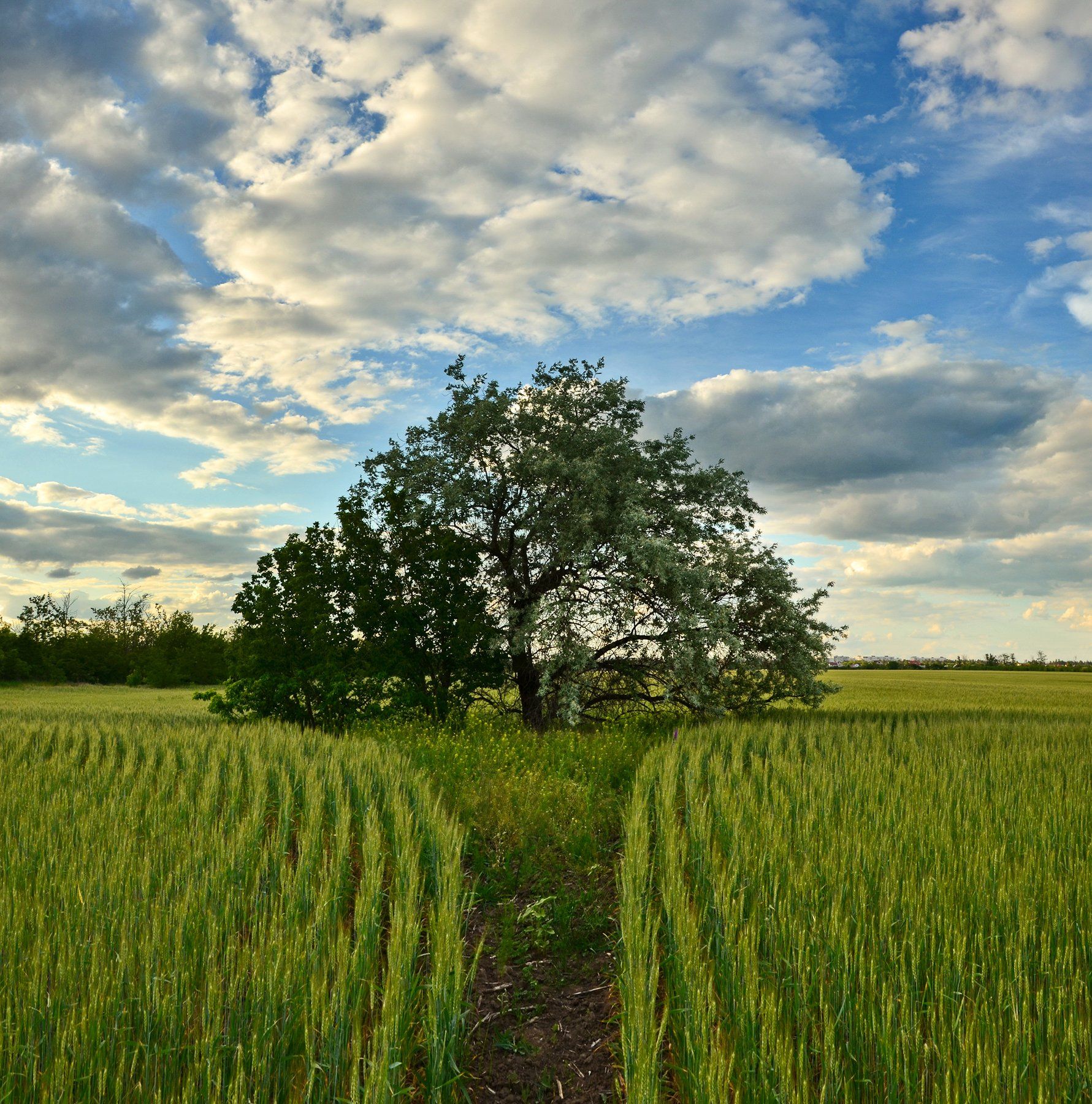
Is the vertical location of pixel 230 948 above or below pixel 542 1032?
above

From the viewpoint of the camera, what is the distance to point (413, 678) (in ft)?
61.7

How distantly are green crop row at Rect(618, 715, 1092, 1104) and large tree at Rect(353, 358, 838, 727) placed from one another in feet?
19.7

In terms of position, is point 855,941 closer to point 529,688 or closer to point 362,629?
point 529,688

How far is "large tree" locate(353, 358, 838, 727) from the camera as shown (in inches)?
633

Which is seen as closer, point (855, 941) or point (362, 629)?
point (855, 941)

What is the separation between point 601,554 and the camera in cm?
1712

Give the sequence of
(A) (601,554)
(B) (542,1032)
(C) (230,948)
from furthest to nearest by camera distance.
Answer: (A) (601,554) < (B) (542,1032) < (C) (230,948)

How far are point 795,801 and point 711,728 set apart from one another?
6.55 m

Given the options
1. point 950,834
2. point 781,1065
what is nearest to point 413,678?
point 950,834

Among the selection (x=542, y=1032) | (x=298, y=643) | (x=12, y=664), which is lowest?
(x=542, y=1032)

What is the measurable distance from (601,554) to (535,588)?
6.39 ft

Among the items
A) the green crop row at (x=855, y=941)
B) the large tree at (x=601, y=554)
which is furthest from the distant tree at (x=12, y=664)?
the green crop row at (x=855, y=941)

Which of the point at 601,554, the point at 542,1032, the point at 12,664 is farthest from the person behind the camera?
the point at 12,664

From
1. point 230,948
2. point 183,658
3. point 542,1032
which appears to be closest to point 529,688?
point 542,1032
